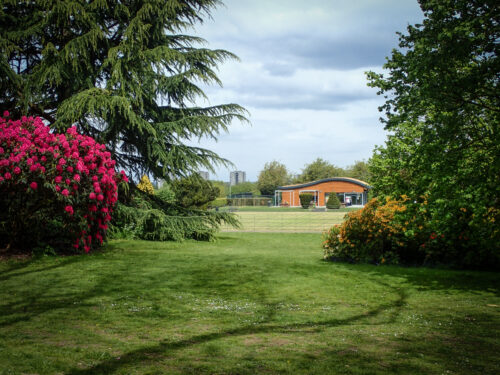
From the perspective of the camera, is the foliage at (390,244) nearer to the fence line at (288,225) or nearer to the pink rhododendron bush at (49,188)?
the fence line at (288,225)

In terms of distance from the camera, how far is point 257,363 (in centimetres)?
358

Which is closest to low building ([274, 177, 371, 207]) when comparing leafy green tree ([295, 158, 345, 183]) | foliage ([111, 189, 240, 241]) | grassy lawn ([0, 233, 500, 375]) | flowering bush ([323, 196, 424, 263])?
leafy green tree ([295, 158, 345, 183])

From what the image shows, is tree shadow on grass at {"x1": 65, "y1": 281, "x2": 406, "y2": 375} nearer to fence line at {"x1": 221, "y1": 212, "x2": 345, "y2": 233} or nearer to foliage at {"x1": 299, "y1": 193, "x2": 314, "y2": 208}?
fence line at {"x1": 221, "y1": 212, "x2": 345, "y2": 233}

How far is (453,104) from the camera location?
6.69 metres

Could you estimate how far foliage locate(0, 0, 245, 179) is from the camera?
12250 millimetres

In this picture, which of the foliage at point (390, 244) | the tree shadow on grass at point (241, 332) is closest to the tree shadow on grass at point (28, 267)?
the tree shadow on grass at point (241, 332)

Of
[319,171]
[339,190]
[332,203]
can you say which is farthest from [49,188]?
[319,171]

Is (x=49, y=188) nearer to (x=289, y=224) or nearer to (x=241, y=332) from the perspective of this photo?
(x=241, y=332)

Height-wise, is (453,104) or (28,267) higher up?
(453,104)

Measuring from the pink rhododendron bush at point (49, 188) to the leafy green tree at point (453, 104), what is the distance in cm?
702

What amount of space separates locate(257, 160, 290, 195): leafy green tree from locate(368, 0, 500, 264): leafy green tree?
79208mm

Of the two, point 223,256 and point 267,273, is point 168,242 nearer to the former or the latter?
point 223,256

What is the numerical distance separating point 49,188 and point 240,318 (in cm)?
608

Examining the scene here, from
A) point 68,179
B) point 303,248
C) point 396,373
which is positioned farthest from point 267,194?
point 396,373
